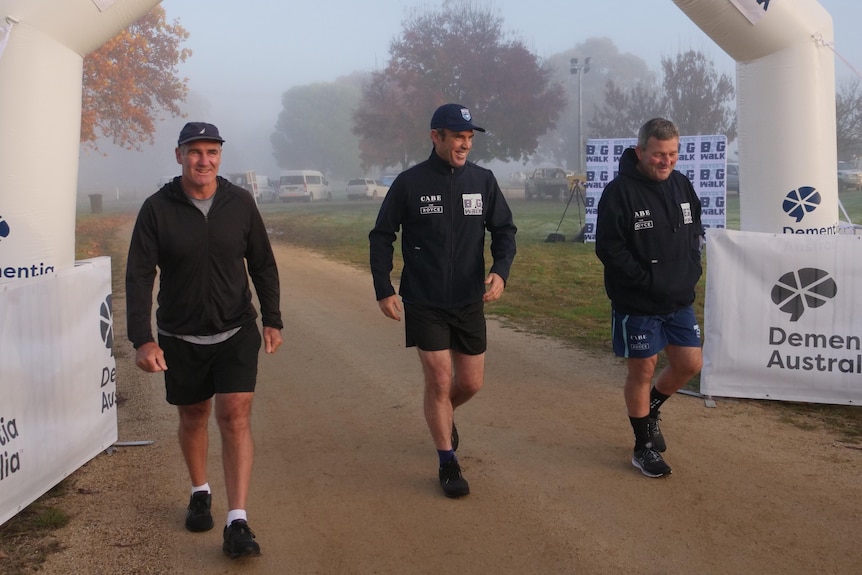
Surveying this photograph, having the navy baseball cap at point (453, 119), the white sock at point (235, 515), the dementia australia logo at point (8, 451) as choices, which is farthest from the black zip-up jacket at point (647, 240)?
the dementia australia logo at point (8, 451)

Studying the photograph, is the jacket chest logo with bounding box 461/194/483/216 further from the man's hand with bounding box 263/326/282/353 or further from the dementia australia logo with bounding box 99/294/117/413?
the dementia australia logo with bounding box 99/294/117/413

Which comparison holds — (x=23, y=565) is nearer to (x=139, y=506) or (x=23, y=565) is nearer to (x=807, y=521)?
(x=139, y=506)

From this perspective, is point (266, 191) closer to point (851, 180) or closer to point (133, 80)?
point (133, 80)

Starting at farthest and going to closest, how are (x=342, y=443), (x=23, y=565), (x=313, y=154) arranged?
(x=313, y=154), (x=342, y=443), (x=23, y=565)

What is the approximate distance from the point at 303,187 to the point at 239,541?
175ft

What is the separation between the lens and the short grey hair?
4.73m

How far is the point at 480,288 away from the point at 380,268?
592mm

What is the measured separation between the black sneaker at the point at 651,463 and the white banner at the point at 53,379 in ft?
11.1

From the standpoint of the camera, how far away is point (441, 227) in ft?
15.4

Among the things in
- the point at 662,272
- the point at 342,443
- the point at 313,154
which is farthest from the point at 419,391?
the point at 313,154

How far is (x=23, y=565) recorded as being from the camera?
152 inches

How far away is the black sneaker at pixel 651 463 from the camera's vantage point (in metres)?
4.78

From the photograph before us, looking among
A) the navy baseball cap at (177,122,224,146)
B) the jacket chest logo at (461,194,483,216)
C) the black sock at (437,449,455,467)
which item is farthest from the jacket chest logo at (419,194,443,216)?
the black sock at (437,449,455,467)

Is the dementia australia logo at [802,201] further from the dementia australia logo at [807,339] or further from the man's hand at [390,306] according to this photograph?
the man's hand at [390,306]
